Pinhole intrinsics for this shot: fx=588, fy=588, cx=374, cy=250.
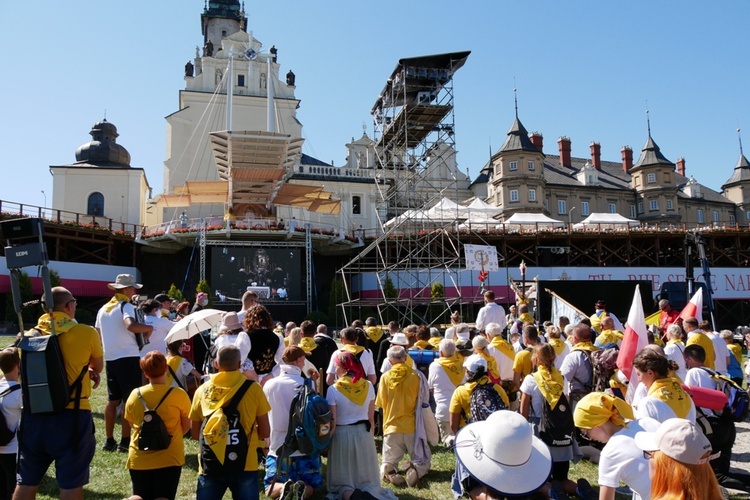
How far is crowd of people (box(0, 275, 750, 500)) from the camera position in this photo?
122 inches

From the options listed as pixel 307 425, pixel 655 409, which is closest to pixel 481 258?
pixel 307 425

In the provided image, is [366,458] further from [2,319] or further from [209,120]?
[209,120]

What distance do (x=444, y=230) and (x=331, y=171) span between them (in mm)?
18668

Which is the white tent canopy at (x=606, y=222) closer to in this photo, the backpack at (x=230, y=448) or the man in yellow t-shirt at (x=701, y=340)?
the man in yellow t-shirt at (x=701, y=340)

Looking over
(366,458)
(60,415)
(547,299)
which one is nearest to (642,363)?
(366,458)

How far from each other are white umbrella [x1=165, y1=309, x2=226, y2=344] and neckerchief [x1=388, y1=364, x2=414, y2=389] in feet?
7.98

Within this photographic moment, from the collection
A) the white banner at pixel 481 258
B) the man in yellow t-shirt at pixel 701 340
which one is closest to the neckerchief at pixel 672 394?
the man in yellow t-shirt at pixel 701 340

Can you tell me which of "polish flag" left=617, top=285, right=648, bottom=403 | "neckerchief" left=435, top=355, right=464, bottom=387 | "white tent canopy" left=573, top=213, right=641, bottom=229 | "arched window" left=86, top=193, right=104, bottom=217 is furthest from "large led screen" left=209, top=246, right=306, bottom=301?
"polish flag" left=617, top=285, right=648, bottom=403

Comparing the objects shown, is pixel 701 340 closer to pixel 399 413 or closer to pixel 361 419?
pixel 399 413

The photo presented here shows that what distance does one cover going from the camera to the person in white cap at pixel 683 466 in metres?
2.57

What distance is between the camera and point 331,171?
146ft

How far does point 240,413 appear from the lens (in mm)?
4672

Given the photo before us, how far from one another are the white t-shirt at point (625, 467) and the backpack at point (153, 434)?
3284 mm

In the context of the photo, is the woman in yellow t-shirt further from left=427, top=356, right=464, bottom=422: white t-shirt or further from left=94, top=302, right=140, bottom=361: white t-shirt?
left=427, top=356, right=464, bottom=422: white t-shirt
